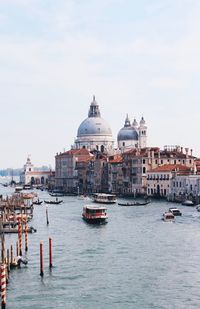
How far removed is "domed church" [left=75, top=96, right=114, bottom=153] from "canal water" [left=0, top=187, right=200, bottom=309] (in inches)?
2847

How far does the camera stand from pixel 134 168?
7206 centimetres

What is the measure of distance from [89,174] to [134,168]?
20.1 meters

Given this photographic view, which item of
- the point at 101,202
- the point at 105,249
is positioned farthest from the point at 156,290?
the point at 101,202

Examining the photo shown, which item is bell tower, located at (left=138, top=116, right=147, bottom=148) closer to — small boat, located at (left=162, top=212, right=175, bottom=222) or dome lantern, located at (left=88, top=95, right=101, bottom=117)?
dome lantern, located at (left=88, top=95, right=101, bottom=117)

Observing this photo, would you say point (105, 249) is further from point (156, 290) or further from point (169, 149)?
point (169, 149)

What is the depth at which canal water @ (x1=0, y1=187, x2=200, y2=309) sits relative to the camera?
60.5 feet

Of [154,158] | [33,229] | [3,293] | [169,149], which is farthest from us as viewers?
[169,149]

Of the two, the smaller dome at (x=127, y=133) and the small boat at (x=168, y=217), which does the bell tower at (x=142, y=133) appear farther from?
the small boat at (x=168, y=217)

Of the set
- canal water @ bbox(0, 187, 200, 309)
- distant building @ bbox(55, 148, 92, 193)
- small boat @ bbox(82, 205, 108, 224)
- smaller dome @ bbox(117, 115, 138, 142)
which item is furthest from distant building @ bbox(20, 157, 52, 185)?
canal water @ bbox(0, 187, 200, 309)

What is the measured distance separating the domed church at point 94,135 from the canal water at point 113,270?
72.3 meters

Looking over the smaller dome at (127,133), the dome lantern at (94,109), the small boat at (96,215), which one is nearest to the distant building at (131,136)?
the smaller dome at (127,133)

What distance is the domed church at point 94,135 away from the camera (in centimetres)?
10812

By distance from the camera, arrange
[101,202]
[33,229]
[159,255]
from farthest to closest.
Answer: [101,202], [33,229], [159,255]

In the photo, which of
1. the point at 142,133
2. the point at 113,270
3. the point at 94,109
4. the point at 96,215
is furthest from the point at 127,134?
the point at 113,270
